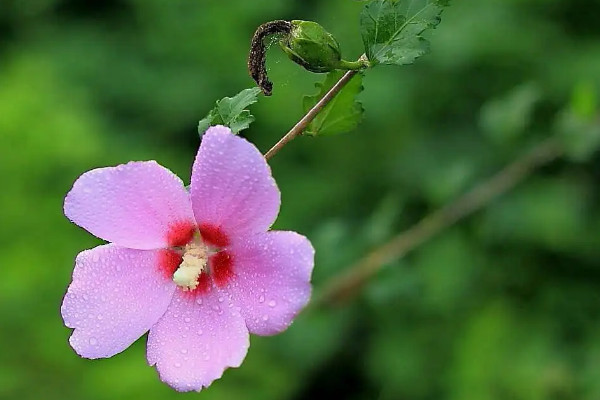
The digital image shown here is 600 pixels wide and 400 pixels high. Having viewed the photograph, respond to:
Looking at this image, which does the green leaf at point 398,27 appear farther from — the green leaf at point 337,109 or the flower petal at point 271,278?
the flower petal at point 271,278

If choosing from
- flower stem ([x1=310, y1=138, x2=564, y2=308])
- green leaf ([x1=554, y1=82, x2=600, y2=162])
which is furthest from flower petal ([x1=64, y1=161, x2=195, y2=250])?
green leaf ([x1=554, y1=82, x2=600, y2=162])

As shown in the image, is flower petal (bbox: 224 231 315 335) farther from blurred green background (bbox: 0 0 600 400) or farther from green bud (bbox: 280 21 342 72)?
blurred green background (bbox: 0 0 600 400)

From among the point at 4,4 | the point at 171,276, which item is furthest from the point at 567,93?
the point at 4,4

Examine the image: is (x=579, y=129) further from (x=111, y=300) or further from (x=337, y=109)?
(x=111, y=300)

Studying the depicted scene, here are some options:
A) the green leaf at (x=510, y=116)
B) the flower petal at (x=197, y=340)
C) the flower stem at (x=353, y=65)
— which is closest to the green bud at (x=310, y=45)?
the flower stem at (x=353, y=65)

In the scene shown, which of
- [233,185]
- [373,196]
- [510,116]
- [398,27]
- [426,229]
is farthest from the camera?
[373,196]

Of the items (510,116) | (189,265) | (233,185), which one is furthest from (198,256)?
(510,116)

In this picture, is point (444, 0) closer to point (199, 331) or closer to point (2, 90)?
point (199, 331)
